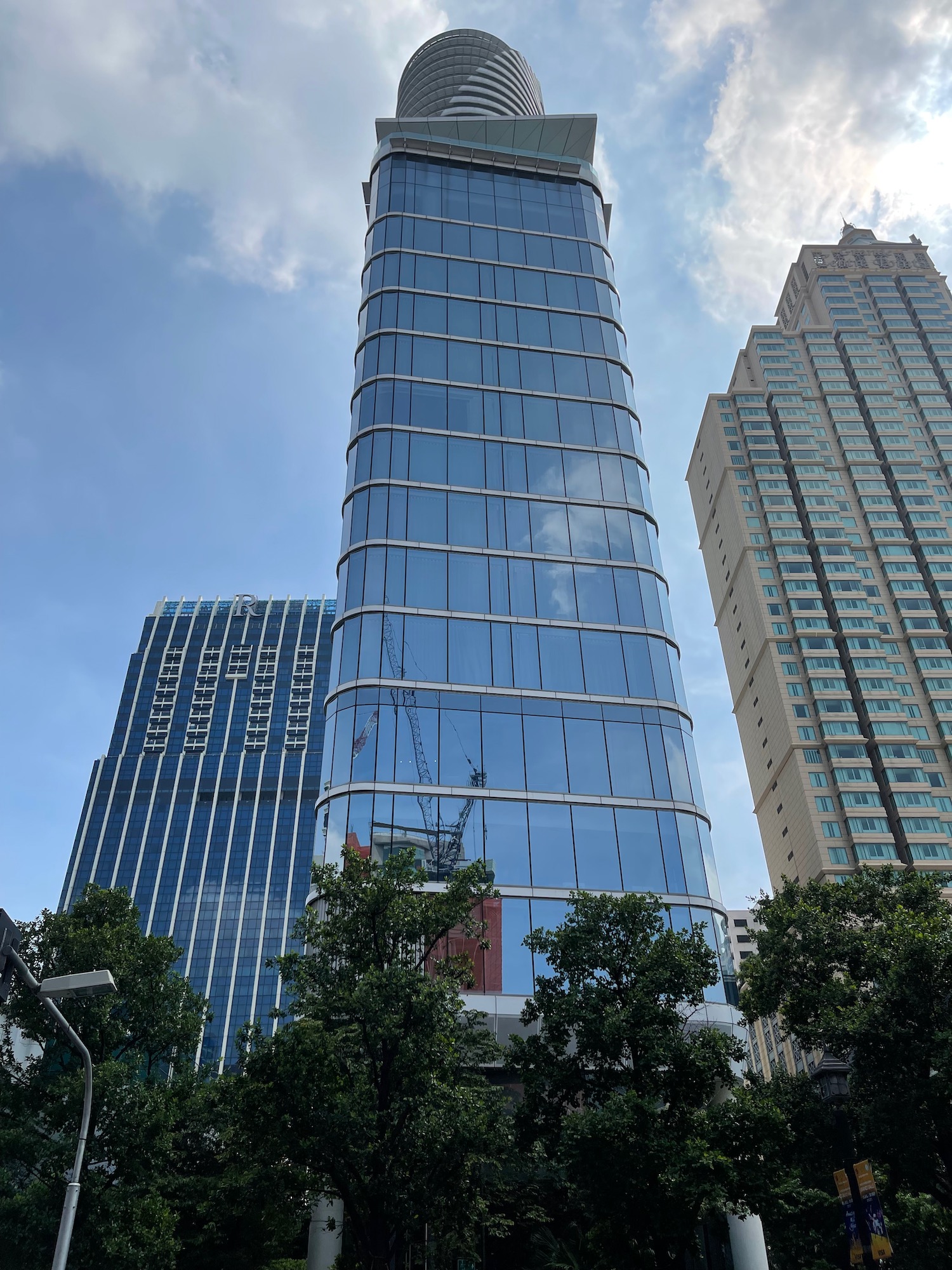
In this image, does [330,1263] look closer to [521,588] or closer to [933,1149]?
[933,1149]

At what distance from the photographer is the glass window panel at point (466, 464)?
46.6 metres

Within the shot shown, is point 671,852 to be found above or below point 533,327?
below

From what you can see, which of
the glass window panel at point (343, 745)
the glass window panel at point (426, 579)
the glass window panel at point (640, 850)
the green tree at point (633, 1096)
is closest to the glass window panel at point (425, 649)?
the glass window panel at point (426, 579)

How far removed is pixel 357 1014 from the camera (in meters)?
21.2

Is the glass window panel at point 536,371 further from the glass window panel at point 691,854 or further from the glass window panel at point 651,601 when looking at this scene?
the glass window panel at point 691,854

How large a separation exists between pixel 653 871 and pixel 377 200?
45324 millimetres

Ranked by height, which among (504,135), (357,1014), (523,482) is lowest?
(357,1014)

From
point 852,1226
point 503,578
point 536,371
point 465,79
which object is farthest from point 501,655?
point 465,79

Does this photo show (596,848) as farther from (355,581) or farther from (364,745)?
(355,581)

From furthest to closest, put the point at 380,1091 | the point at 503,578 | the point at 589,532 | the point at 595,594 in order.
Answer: the point at 589,532
the point at 595,594
the point at 503,578
the point at 380,1091

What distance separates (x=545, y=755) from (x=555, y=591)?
882cm

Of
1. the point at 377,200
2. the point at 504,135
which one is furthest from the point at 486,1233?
the point at 504,135

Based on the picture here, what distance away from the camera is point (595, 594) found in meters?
44.4

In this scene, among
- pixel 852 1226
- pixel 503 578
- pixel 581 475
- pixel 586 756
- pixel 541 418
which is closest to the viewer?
pixel 852 1226
